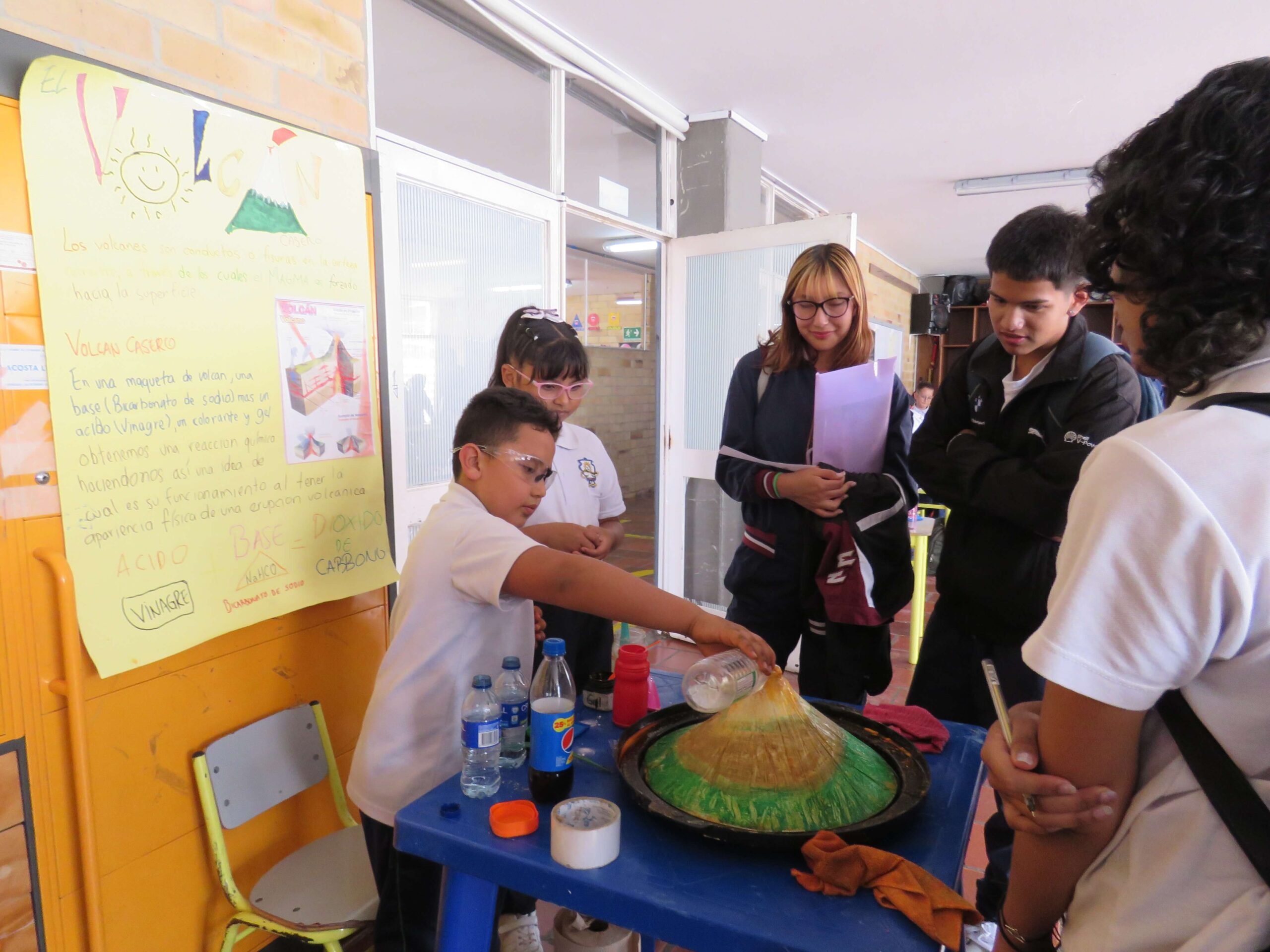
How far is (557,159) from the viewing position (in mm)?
3365

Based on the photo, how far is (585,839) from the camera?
975 mm

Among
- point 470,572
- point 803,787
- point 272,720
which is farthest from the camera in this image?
point 272,720

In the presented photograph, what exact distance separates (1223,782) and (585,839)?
0.69 metres

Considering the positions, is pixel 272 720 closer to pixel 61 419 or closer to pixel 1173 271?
pixel 61 419

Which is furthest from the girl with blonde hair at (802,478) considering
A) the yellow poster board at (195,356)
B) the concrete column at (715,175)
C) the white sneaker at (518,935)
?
the concrete column at (715,175)

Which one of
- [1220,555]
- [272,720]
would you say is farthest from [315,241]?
[1220,555]

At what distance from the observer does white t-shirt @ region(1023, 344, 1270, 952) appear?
62cm

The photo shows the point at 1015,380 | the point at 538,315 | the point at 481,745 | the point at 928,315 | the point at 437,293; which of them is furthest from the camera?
the point at 928,315

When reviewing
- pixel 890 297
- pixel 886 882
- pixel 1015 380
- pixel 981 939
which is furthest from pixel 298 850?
pixel 890 297

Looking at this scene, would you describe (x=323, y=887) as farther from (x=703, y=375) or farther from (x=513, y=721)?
(x=703, y=375)

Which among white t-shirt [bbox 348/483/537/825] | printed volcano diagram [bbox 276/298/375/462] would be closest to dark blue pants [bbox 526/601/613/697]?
white t-shirt [bbox 348/483/537/825]

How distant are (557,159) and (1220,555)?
3238mm

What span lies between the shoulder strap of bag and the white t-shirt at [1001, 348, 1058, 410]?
3.39 feet

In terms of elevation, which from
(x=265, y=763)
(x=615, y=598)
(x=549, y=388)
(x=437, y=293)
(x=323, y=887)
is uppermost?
(x=437, y=293)
